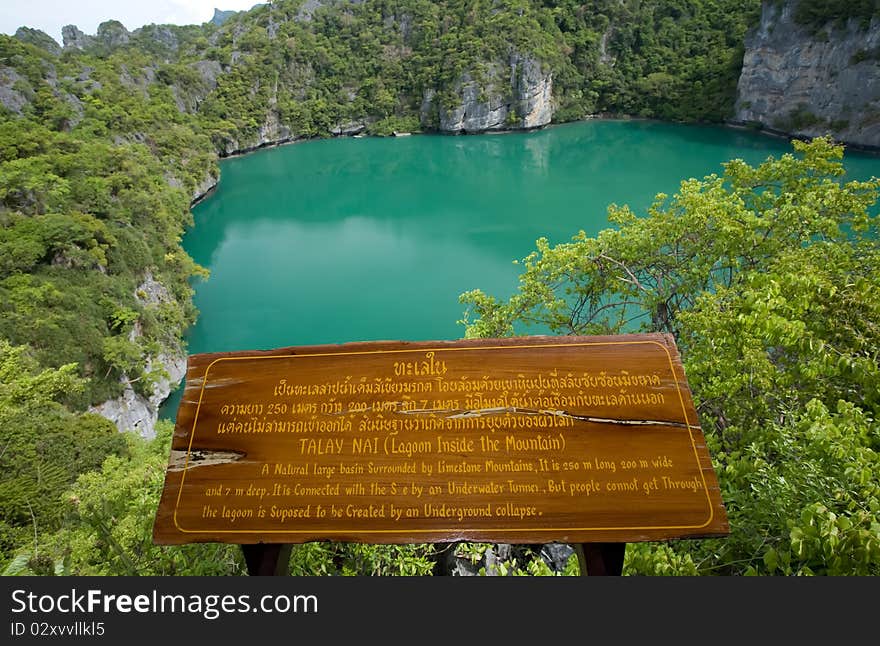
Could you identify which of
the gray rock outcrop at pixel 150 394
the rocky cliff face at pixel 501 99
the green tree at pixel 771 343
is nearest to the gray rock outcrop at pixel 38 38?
the rocky cliff face at pixel 501 99

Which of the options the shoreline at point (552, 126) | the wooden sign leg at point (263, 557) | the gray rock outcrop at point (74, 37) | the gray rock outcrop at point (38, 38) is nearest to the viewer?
the wooden sign leg at point (263, 557)

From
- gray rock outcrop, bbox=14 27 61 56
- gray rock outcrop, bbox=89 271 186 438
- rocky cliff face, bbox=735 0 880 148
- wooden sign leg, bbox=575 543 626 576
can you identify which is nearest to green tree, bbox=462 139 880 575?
wooden sign leg, bbox=575 543 626 576

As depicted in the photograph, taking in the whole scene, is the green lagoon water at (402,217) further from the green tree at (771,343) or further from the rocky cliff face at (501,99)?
the green tree at (771,343)

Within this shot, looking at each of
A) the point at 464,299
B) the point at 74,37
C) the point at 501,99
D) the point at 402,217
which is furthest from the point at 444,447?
the point at 74,37

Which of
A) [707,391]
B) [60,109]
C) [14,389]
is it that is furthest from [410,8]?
[707,391]

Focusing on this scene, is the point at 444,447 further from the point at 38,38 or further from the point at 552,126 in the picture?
the point at 38,38

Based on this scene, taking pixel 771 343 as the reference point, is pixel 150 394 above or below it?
below

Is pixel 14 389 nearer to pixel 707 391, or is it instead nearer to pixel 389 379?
pixel 389 379
